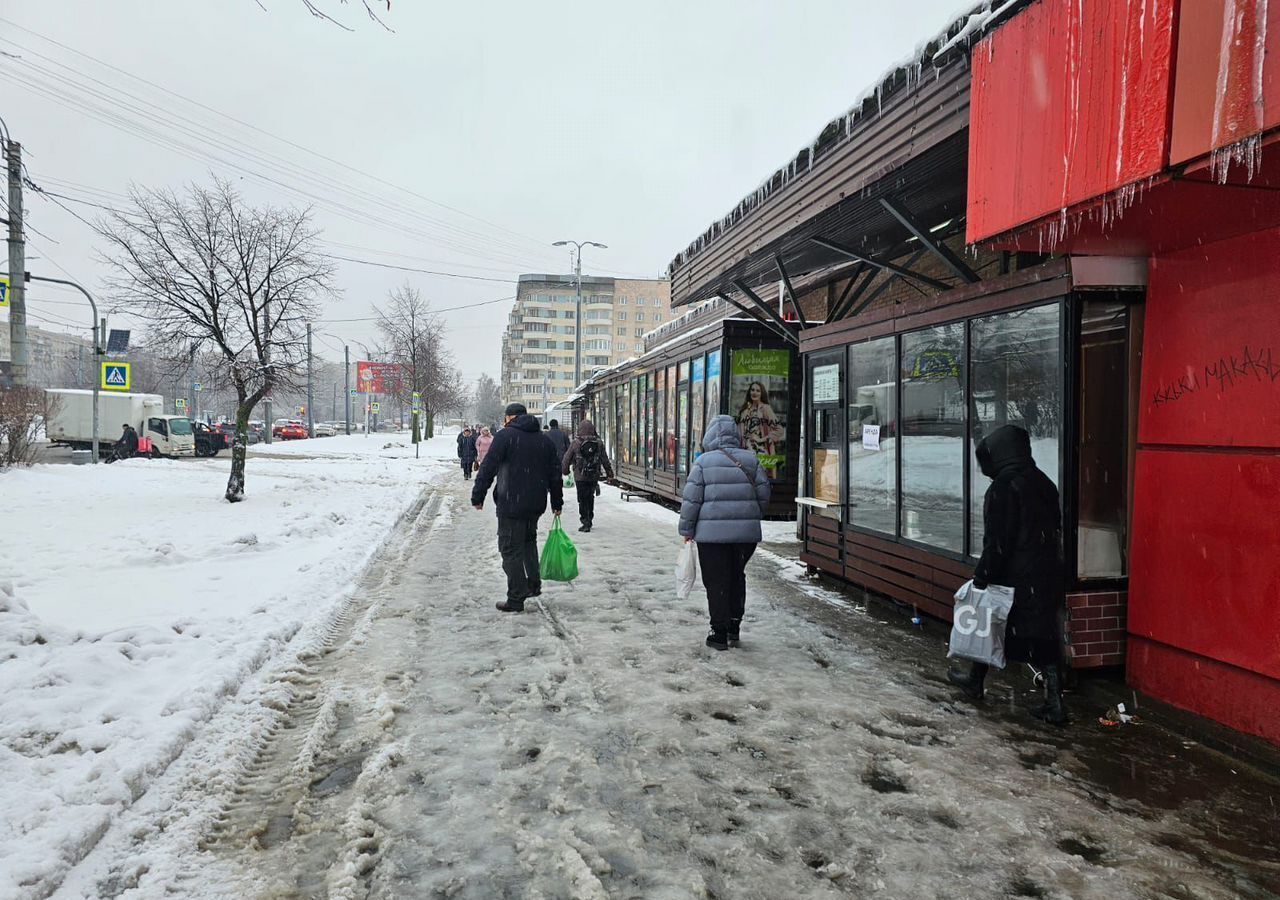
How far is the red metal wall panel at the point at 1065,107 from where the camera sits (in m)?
3.46

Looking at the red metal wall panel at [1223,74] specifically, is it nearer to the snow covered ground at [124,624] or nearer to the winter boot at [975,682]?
the winter boot at [975,682]

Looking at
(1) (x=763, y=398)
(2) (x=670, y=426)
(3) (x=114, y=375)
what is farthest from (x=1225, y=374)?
(3) (x=114, y=375)

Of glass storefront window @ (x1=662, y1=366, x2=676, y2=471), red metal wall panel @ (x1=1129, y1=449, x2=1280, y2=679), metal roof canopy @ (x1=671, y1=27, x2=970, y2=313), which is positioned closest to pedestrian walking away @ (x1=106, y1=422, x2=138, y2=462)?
glass storefront window @ (x1=662, y1=366, x2=676, y2=471)

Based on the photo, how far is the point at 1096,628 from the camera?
188 inches

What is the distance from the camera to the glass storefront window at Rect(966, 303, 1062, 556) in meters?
4.99

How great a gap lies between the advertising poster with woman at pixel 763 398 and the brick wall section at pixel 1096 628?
720 centimetres

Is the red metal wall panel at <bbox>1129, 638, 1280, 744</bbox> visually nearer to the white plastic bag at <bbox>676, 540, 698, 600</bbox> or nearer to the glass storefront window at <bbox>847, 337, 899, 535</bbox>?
the glass storefront window at <bbox>847, 337, 899, 535</bbox>

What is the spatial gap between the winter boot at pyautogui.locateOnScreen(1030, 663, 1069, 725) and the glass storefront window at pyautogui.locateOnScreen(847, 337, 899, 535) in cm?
252

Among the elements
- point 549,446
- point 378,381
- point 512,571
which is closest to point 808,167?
point 549,446

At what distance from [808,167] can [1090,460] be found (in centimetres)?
376

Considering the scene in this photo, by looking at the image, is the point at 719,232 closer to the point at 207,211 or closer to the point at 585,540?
the point at 585,540

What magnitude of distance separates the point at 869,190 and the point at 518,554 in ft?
14.1

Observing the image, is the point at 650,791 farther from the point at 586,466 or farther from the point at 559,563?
the point at 586,466

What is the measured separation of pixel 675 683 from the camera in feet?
15.8
